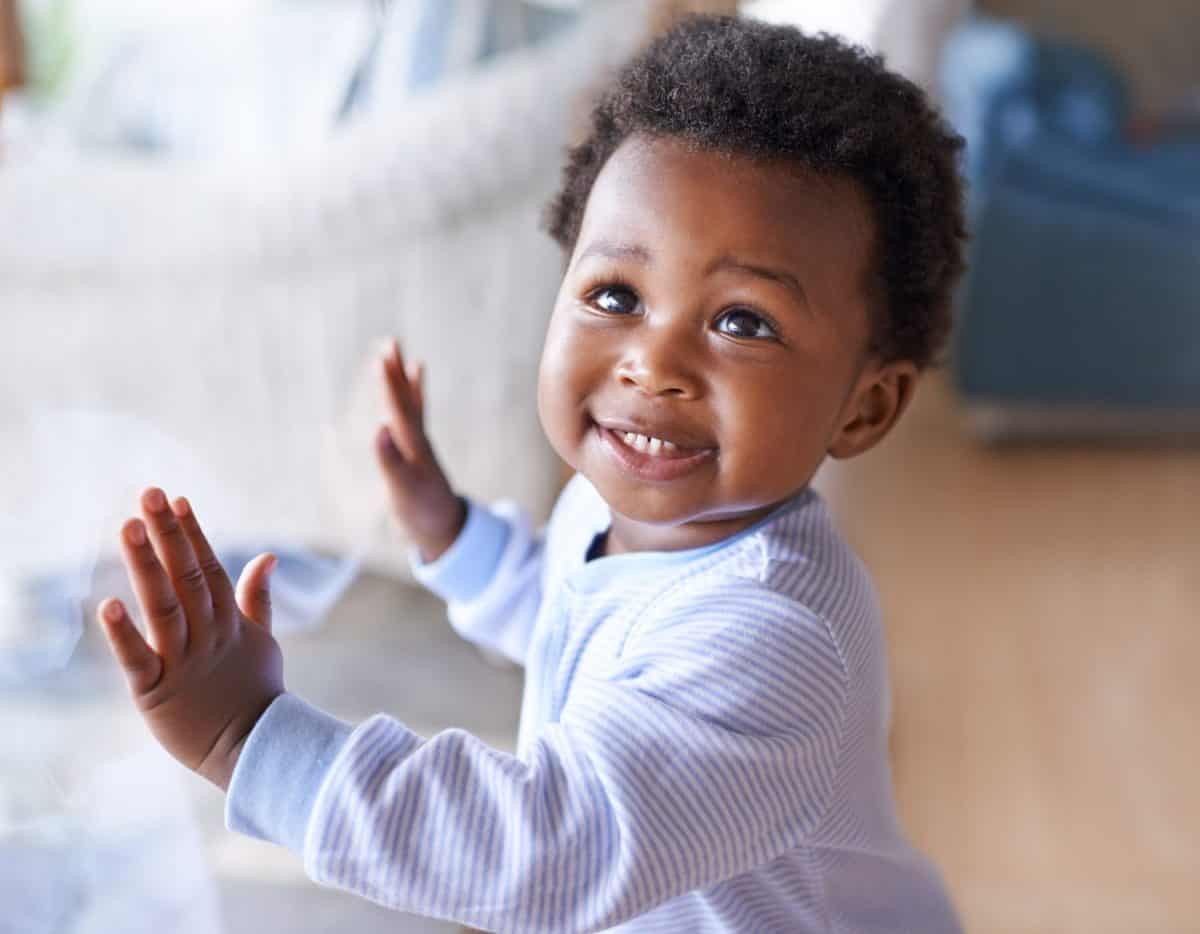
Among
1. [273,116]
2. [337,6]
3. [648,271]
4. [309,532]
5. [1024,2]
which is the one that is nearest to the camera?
[648,271]

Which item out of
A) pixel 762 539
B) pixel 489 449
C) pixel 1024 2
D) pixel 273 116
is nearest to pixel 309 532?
pixel 489 449

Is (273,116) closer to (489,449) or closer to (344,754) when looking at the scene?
(489,449)

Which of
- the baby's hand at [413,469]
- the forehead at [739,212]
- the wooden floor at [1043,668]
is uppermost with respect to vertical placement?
the forehead at [739,212]

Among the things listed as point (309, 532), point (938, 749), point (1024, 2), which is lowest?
point (938, 749)

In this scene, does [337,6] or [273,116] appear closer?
[273,116]

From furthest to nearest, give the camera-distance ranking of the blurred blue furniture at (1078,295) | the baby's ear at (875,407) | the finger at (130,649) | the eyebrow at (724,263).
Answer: the blurred blue furniture at (1078,295) < the baby's ear at (875,407) < the eyebrow at (724,263) < the finger at (130,649)

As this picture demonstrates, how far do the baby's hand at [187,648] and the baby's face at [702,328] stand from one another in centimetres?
20

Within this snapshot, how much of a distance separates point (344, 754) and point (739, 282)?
29 centimetres

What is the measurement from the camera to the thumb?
67 cm

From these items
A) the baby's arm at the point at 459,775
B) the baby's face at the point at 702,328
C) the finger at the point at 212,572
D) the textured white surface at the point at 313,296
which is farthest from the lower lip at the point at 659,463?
the textured white surface at the point at 313,296

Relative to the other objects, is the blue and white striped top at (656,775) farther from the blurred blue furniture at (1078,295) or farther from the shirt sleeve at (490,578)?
the blurred blue furniture at (1078,295)

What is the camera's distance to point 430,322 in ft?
4.80

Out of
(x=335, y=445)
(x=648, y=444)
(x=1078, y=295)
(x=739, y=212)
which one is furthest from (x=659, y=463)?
(x=1078, y=295)

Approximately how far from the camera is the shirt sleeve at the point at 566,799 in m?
0.59
